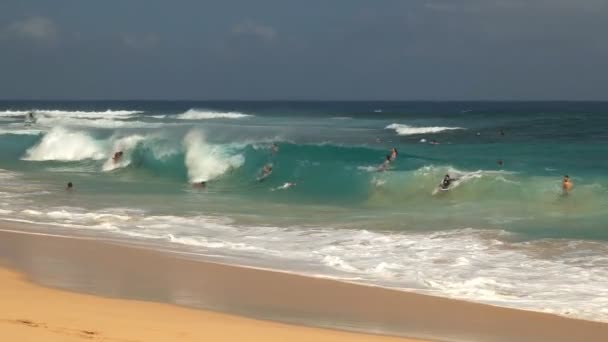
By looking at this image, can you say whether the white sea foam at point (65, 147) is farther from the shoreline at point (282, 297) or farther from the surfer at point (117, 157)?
the shoreline at point (282, 297)

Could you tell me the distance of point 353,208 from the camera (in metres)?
18.8

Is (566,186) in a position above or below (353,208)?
above

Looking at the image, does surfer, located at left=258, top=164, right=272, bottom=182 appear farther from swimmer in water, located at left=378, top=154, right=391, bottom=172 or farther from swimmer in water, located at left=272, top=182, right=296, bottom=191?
swimmer in water, located at left=378, top=154, right=391, bottom=172

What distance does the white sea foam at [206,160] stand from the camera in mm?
27375

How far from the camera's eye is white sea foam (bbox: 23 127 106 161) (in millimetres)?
34812

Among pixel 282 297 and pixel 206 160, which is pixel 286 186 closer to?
pixel 206 160

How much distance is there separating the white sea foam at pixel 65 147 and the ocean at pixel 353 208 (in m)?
0.08

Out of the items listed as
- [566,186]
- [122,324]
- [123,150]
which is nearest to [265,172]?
[123,150]

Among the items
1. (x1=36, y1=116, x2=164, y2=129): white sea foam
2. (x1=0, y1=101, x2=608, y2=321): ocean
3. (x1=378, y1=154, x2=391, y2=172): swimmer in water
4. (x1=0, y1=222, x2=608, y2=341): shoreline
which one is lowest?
(x1=0, y1=222, x2=608, y2=341): shoreline

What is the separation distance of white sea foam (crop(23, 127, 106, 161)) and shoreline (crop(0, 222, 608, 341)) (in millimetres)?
23419

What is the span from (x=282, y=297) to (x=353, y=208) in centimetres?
964

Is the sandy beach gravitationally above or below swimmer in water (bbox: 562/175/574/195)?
below

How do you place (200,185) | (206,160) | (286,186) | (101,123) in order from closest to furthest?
1. (286,186)
2. (200,185)
3. (206,160)
4. (101,123)

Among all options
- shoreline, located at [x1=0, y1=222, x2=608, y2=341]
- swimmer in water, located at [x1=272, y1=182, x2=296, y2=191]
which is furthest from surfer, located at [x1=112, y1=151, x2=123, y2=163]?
shoreline, located at [x1=0, y1=222, x2=608, y2=341]
